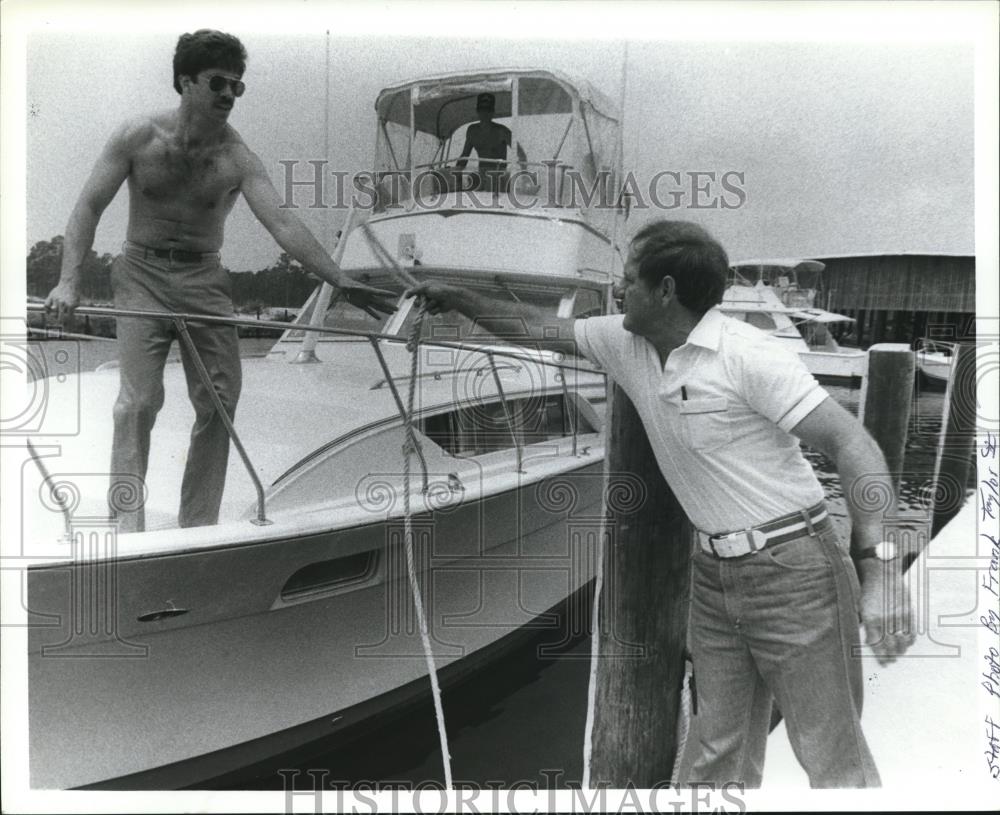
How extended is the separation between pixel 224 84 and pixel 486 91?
0.74 m

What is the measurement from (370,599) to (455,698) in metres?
0.73

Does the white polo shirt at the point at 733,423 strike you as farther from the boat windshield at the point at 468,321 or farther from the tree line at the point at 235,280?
the tree line at the point at 235,280

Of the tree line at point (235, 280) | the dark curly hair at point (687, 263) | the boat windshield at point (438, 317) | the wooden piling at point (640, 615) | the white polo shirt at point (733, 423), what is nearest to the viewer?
the white polo shirt at point (733, 423)

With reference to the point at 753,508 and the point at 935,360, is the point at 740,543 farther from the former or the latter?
the point at 935,360

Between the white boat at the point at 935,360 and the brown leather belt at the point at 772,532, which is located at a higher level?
the white boat at the point at 935,360

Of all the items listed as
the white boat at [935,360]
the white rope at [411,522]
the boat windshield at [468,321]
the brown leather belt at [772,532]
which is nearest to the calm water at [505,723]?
the white boat at [935,360]

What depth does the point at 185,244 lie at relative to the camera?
2.23 meters

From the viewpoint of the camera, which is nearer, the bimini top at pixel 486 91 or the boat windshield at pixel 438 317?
the bimini top at pixel 486 91

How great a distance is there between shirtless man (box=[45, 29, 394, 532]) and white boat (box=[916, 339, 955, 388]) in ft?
5.55

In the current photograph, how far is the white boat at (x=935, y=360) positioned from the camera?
2.28m

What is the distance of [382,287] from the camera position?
299cm

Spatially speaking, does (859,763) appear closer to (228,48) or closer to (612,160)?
(612,160)

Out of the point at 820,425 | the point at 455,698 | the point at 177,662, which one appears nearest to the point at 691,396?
the point at 820,425

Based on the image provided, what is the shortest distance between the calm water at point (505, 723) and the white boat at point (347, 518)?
0.10m
